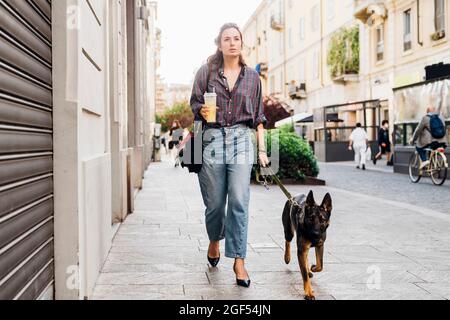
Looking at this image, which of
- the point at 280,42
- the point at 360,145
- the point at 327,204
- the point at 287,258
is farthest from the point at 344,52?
the point at 327,204

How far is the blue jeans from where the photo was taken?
513 cm

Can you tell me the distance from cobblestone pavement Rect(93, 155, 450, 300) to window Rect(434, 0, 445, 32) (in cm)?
1620

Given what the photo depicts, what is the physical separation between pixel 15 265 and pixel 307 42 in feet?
143

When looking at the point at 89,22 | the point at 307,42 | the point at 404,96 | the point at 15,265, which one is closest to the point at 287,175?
the point at 404,96

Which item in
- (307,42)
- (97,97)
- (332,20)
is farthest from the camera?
(307,42)

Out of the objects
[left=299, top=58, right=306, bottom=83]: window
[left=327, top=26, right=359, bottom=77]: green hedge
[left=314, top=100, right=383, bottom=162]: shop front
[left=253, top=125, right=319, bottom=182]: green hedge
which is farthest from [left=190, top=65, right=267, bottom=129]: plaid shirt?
[left=299, top=58, right=306, bottom=83]: window

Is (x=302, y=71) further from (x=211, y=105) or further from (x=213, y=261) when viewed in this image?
(x=211, y=105)

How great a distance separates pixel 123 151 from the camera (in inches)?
333

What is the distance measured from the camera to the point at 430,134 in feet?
52.0

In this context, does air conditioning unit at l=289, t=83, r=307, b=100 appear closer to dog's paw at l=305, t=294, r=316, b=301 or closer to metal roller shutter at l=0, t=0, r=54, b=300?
dog's paw at l=305, t=294, r=316, b=301

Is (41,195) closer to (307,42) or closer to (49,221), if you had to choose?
(49,221)

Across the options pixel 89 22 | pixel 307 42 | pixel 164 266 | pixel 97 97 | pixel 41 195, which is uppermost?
pixel 307 42

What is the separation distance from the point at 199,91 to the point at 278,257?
1.81 m

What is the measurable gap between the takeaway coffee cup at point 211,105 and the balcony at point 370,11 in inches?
1092
